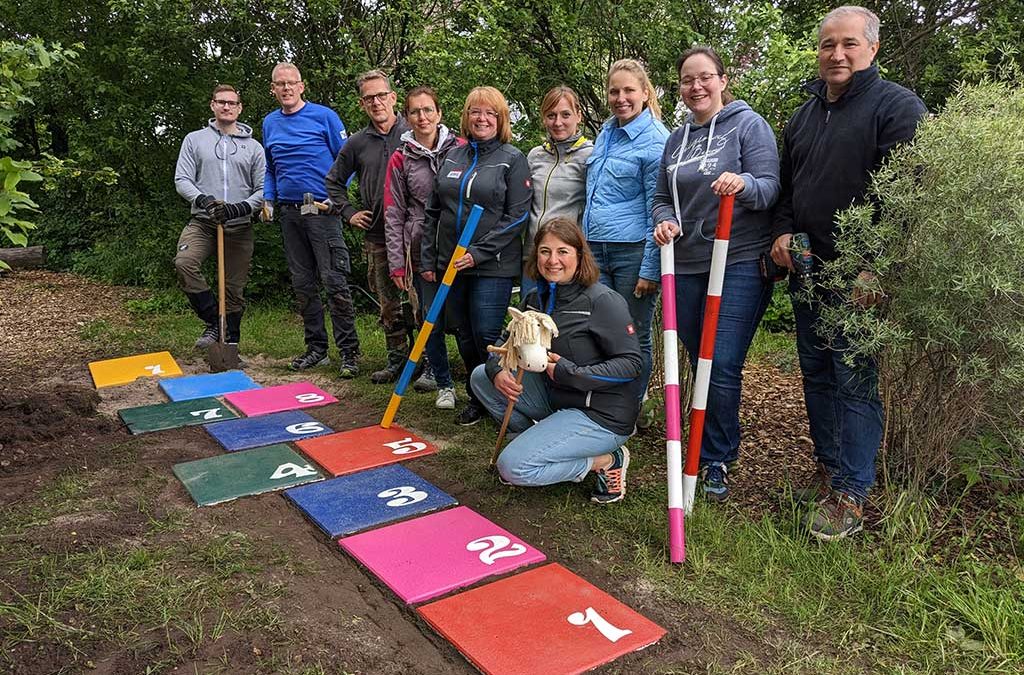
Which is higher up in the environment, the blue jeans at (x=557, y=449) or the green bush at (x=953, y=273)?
the green bush at (x=953, y=273)

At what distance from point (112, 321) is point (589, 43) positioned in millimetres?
5708

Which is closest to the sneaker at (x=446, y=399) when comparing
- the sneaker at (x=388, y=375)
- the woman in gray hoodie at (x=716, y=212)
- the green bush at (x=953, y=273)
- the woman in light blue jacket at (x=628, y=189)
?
the sneaker at (x=388, y=375)

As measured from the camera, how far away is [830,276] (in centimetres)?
305

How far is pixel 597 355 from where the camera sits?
3512 mm

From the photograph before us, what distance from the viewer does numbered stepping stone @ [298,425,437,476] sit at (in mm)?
4066

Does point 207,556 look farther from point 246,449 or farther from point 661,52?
point 661,52

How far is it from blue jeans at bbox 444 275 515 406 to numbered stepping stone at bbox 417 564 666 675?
1.84 meters

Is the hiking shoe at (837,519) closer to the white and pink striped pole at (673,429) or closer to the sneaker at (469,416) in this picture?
the white and pink striped pole at (673,429)

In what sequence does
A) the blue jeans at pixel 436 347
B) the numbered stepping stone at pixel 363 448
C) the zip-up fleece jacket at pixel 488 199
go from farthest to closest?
the blue jeans at pixel 436 347
the zip-up fleece jacket at pixel 488 199
the numbered stepping stone at pixel 363 448

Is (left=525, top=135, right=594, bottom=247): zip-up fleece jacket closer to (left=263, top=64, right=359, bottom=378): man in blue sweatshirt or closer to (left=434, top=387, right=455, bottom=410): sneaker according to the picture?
(left=434, top=387, right=455, bottom=410): sneaker

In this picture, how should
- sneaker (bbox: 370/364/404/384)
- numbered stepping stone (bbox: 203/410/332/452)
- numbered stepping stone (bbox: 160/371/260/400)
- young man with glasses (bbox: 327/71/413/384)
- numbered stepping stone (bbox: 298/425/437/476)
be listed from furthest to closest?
sneaker (bbox: 370/364/404/384)
numbered stepping stone (bbox: 160/371/260/400)
young man with glasses (bbox: 327/71/413/384)
numbered stepping stone (bbox: 203/410/332/452)
numbered stepping stone (bbox: 298/425/437/476)

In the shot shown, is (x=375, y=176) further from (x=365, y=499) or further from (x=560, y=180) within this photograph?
(x=365, y=499)

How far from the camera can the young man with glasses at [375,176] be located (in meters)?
5.11

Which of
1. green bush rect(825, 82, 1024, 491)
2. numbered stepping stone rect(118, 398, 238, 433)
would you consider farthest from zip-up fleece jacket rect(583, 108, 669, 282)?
numbered stepping stone rect(118, 398, 238, 433)
